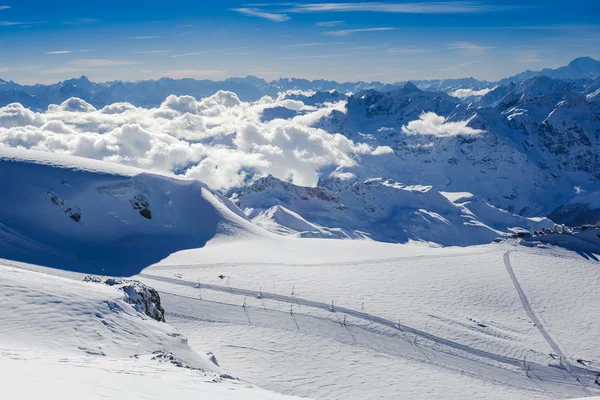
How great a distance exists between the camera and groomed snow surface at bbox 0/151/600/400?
20.3m

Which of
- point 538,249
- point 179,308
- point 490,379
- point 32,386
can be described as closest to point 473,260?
point 538,249

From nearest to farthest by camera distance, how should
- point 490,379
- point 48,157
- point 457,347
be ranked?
point 490,379
point 457,347
point 48,157

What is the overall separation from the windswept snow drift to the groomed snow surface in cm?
19

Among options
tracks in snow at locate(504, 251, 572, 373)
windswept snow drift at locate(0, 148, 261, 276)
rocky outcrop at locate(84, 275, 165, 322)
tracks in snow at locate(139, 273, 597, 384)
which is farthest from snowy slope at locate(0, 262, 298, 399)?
tracks in snow at locate(504, 251, 572, 373)

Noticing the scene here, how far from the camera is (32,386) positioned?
1262cm

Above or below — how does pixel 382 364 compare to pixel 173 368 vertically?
below

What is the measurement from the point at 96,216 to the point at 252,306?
1013 inches

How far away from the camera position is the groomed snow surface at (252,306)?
800 inches

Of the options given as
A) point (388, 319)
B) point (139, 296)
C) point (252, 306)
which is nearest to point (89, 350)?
point (139, 296)

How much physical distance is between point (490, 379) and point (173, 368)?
73.5 feet

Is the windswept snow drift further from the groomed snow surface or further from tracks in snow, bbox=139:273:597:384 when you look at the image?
tracks in snow, bbox=139:273:597:384

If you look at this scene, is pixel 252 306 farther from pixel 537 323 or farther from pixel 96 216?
pixel 96 216

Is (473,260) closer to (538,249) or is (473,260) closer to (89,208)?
(538,249)

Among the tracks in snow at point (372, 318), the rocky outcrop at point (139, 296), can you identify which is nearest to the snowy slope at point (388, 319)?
the tracks in snow at point (372, 318)
